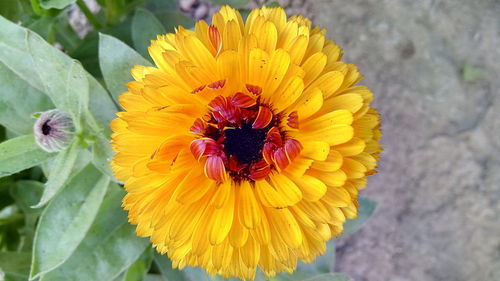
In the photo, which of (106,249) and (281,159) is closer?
(281,159)

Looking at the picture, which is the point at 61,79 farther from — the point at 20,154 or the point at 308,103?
the point at 308,103

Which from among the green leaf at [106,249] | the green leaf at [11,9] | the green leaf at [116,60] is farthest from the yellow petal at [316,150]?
the green leaf at [11,9]

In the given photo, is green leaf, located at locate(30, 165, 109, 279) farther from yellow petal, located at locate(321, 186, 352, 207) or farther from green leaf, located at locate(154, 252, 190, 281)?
yellow petal, located at locate(321, 186, 352, 207)

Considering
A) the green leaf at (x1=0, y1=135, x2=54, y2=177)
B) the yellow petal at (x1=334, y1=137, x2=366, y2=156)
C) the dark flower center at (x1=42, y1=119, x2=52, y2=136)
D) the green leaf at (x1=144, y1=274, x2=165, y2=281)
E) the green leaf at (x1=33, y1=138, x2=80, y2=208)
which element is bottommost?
the green leaf at (x1=144, y1=274, x2=165, y2=281)

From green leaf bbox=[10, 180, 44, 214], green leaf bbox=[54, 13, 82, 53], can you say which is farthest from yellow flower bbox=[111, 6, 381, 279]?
green leaf bbox=[54, 13, 82, 53]

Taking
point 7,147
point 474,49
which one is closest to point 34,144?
point 7,147

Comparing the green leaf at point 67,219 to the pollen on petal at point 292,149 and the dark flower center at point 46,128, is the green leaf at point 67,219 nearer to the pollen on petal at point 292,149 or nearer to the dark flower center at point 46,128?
the dark flower center at point 46,128

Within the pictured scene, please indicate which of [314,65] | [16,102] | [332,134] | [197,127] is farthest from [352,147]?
[16,102]
